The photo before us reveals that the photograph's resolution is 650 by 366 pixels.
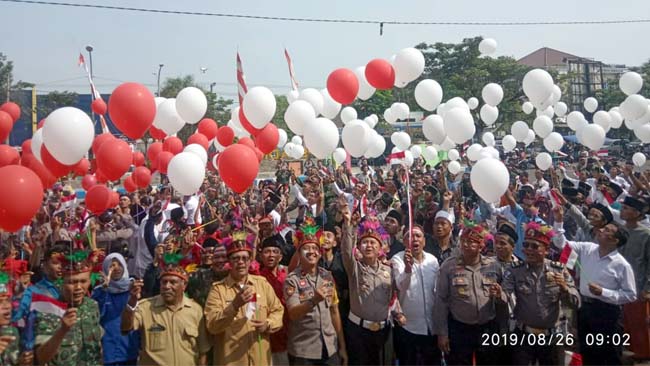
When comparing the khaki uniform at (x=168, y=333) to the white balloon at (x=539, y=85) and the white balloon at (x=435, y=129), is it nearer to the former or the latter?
the white balloon at (x=435, y=129)

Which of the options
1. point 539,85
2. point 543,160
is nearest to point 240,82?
point 539,85

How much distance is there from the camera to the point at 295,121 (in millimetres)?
6273

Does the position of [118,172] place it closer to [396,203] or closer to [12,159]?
[12,159]

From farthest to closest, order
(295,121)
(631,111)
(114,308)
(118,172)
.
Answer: (631,111) < (295,121) < (118,172) < (114,308)

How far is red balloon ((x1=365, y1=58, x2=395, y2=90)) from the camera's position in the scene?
21.8ft

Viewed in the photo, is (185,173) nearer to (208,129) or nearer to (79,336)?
(79,336)

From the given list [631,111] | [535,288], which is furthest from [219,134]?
[631,111]

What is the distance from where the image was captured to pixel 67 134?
4250 mm

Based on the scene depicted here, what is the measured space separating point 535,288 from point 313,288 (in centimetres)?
161

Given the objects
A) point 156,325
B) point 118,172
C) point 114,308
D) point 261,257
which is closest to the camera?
point 156,325

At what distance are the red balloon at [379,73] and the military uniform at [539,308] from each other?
3.65m

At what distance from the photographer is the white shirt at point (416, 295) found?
3.84 m

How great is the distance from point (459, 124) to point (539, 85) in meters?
1.89

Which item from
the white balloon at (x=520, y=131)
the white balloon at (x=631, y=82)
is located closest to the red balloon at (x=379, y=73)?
the white balloon at (x=520, y=131)
